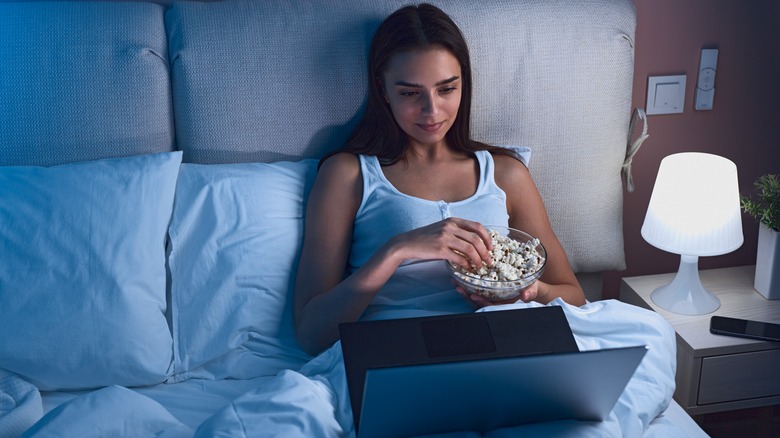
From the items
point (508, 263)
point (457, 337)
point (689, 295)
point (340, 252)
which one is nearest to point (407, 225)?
point (340, 252)

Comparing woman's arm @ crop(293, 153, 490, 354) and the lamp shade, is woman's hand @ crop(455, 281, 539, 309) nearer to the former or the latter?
woman's arm @ crop(293, 153, 490, 354)

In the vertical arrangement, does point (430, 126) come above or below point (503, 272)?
above

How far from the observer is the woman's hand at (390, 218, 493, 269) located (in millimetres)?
1559

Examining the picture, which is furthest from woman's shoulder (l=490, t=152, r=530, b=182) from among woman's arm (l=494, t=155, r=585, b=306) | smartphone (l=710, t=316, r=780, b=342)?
smartphone (l=710, t=316, r=780, b=342)

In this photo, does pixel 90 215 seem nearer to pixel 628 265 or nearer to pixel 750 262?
pixel 628 265

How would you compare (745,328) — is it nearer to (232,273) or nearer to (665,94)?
(665,94)

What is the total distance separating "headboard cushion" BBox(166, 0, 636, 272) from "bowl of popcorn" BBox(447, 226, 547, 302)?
42cm

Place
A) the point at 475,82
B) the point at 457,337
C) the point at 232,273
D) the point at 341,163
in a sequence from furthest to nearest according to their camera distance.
Result: the point at 475,82 < the point at 341,163 < the point at 232,273 < the point at 457,337

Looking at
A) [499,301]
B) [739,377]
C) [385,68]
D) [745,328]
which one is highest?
[385,68]

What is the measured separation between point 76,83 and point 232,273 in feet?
1.79

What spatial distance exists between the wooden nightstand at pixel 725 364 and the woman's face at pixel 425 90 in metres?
0.75

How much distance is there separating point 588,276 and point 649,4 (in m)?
0.74

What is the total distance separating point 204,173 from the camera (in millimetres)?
1780

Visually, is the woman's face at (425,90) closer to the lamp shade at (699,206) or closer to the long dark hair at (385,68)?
the long dark hair at (385,68)
